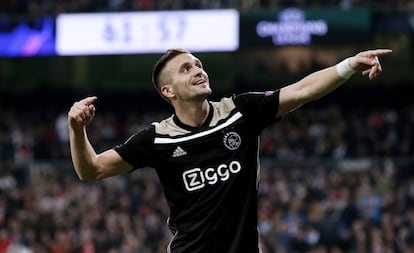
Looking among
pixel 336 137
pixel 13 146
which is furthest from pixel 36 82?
pixel 336 137

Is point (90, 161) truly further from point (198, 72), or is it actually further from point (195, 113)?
point (198, 72)

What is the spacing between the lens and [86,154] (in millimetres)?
5617

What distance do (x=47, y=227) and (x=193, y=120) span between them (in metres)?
12.8

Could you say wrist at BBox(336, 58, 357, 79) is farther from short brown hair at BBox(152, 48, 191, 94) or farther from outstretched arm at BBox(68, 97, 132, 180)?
outstretched arm at BBox(68, 97, 132, 180)

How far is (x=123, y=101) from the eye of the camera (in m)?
26.5

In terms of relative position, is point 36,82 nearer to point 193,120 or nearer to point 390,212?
point 390,212

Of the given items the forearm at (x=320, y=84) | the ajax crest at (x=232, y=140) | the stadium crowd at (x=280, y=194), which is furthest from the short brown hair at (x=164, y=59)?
the stadium crowd at (x=280, y=194)

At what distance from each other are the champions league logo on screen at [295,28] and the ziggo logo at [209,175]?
52.4 ft

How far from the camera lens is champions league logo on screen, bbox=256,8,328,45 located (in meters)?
21.4

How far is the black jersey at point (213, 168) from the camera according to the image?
217 inches

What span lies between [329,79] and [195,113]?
78cm

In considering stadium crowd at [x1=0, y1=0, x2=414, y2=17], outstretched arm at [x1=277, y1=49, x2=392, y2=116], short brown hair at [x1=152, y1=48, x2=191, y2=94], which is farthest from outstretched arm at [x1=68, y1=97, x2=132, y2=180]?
stadium crowd at [x1=0, y1=0, x2=414, y2=17]

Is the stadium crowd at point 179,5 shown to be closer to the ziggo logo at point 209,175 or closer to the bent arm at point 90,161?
the bent arm at point 90,161

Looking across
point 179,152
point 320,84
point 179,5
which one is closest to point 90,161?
point 179,152
